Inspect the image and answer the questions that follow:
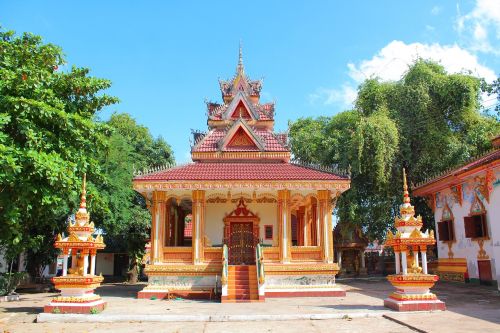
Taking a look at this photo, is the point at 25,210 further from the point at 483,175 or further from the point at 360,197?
the point at 360,197

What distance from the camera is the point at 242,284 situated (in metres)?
16.0

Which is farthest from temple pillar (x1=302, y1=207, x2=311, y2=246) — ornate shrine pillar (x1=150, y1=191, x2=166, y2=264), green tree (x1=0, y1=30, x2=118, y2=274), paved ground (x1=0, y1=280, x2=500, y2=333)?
green tree (x1=0, y1=30, x2=118, y2=274)

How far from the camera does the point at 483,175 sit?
1750 centimetres

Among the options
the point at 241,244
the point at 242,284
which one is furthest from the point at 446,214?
the point at 242,284

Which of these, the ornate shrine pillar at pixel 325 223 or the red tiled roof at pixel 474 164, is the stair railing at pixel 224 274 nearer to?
the ornate shrine pillar at pixel 325 223

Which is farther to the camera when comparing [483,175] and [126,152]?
[126,152]

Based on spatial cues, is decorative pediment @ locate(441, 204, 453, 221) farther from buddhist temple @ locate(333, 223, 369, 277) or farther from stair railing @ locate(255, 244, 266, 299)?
stair railing @ locate(255, 244, 266, 299)

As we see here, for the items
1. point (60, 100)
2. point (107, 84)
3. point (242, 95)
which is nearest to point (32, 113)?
point (60, 100)

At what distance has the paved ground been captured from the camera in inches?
379

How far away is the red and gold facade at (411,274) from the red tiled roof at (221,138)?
8.36 m

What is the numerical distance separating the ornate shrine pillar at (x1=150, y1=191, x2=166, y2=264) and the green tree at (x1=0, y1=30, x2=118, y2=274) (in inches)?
140

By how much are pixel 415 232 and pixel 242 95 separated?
12030 mm

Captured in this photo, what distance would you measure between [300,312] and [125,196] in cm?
1345

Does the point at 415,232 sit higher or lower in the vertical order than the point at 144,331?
higher
